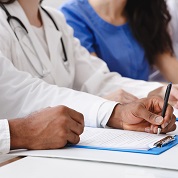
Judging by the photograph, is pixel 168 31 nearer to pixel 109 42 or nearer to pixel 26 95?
pixel 109 42

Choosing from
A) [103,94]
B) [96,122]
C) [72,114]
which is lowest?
[103,94]

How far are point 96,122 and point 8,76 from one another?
0.29m

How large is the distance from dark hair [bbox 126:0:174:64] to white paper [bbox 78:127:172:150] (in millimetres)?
1150

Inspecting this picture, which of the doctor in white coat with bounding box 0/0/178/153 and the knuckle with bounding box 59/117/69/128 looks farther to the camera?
the doctor in white coat with bounding box 0/0/178/153

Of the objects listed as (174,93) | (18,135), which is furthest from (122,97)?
(18,135)

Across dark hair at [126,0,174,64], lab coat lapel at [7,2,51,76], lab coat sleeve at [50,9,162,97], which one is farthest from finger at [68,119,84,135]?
dark hair at [126,0,174,64]

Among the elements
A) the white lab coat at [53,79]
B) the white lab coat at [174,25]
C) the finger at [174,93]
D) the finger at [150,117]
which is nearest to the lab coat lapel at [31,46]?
the white lab coat at [53,79]

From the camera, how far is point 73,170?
96cm

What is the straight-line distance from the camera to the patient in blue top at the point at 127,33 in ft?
7.68

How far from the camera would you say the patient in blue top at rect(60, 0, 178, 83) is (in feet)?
7.68

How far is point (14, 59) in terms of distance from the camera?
1.61 metres

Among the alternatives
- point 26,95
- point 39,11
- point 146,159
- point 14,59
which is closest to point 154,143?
point 146,159

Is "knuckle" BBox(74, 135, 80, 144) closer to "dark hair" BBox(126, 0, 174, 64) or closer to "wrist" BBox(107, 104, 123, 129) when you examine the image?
"wrist" BBox(107, 104, 123, 129)

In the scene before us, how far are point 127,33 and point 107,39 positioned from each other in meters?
0.11
